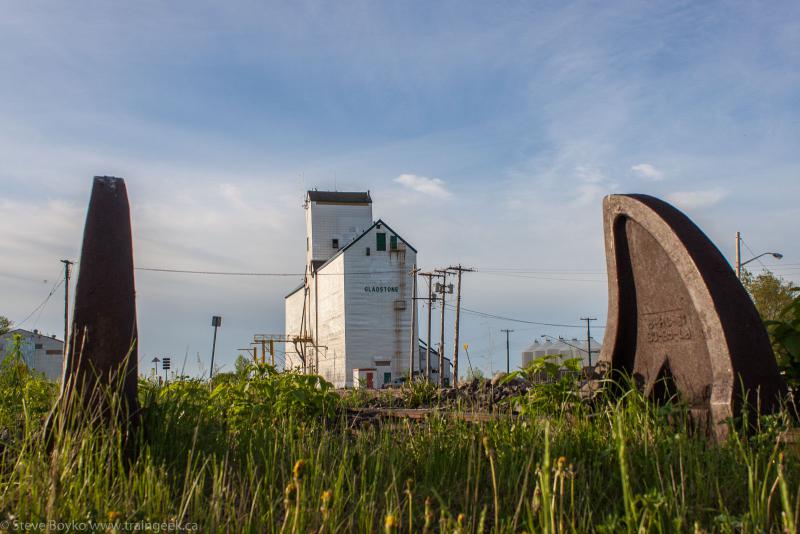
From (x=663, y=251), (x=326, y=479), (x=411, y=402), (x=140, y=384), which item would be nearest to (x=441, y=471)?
(x=326, y=479)

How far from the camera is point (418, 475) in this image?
375cm

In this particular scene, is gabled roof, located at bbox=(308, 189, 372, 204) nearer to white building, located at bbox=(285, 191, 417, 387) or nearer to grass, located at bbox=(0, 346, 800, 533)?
white building, located at bbox=(285, 191, 417, 387)

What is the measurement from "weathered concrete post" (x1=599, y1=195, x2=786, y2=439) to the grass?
0.38m

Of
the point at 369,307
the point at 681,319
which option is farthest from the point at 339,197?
the point at 681,319

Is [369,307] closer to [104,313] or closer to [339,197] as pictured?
[339,197]

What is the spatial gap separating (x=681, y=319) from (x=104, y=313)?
3687 millimetres

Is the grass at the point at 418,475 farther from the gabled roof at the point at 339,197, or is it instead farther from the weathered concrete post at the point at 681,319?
the gabled roof at the point at 339,197

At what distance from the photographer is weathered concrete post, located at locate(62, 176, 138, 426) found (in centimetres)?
411

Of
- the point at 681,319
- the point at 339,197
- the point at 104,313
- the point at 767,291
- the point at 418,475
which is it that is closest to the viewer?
the point at 418,475

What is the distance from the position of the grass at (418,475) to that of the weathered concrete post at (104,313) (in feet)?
0.75

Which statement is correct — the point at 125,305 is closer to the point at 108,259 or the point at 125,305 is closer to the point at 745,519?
the point at 108,259

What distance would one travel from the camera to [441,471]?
374cm

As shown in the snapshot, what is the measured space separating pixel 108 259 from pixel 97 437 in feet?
3.80

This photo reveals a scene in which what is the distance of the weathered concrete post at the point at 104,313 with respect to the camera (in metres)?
4.11
